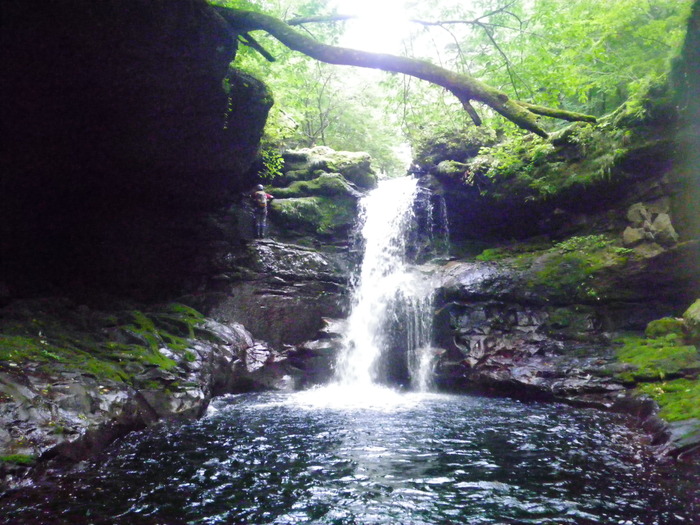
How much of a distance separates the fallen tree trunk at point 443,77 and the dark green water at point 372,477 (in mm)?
4046

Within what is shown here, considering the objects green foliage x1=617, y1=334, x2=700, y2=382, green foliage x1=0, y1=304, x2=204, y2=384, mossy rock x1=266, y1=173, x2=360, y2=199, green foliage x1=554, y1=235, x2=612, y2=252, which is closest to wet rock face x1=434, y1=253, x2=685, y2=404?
green foliage x1=617, y1=334, x2=700, y2=382

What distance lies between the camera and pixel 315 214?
14.2m

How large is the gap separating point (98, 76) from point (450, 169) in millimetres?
10265

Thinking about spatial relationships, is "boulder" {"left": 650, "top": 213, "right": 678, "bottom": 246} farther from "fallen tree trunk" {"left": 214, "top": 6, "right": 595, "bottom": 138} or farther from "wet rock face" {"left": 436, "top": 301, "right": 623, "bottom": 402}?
"fallen tree trunk" {"left": 214, "top": 6, "right": 595, "bottom": 138}

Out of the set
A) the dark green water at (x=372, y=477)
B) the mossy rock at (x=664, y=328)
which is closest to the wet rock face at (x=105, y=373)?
the dark green water at (x=372, y=477)

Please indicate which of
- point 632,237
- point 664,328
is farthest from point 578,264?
point 664,328

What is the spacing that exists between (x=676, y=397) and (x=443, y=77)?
599 centimetres

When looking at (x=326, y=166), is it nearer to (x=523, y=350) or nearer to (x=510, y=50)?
(x=510, y=50)

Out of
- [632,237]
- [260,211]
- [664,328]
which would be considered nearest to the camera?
[664,328]

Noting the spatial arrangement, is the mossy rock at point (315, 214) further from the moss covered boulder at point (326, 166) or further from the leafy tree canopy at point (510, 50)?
the leafy tree canopy at point (510, 50)

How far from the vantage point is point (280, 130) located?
13352 millimetres

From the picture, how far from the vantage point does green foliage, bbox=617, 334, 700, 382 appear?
7.29 meters

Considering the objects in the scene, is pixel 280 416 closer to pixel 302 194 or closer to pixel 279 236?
pixel 279 236

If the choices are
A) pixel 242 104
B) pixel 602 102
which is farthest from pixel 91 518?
pixel 602 102
